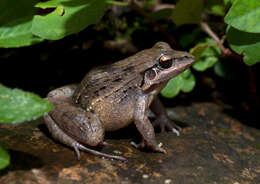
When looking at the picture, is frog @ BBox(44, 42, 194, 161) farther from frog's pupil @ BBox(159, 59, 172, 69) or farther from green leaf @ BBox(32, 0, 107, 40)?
green leaf @ BBox(32, 0, 107, 40)

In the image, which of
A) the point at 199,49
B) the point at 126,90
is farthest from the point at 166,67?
the point at 199,49

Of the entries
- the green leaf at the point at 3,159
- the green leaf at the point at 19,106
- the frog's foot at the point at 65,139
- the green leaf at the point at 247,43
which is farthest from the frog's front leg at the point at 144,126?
the green leaf at the point at 3,159

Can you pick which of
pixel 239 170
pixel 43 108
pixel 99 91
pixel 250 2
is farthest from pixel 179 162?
pixel 250 2

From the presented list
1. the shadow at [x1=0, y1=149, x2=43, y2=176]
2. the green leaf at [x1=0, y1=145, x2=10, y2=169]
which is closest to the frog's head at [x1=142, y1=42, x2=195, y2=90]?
the shadow at [x1=0, y1=149, x2=43, y2=176]

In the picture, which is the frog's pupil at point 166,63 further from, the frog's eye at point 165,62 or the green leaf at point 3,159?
the green leaf at point 3,159

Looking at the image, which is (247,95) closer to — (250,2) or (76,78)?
(250,2)

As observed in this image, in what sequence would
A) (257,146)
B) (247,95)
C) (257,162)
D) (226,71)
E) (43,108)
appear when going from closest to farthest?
(43,108) → (257,162) → (257,146) → (226,71) → (247,95)

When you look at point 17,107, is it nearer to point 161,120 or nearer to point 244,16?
point 161,120
